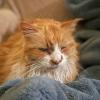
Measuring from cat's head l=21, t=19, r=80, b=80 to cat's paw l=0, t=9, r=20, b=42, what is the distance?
0.78ft

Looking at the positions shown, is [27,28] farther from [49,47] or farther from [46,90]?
[46,90]

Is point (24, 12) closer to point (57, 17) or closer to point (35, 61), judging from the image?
point (57, 17)

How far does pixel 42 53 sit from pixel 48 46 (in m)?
0.05

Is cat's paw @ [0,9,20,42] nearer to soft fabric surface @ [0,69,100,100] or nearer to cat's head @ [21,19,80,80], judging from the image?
cat's head @ [21,19,80,80]

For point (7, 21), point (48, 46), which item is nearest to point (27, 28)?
point (48, 46)

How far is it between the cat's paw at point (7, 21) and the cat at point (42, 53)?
17 centimetres

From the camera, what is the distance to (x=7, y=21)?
147 centimetres

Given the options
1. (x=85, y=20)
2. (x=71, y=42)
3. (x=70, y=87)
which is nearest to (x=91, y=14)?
(x=85, y=20)

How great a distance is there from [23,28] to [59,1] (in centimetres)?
41

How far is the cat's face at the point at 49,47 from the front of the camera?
1.17 metres

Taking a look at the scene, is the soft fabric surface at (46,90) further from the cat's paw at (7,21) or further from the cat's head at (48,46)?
the cat's paw at (7,21)

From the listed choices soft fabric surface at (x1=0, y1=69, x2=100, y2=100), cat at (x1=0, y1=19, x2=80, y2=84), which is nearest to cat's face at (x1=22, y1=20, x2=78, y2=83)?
cat at (x1=0, y1=19, x2=80, y2=84)

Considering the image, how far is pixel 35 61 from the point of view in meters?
1.18

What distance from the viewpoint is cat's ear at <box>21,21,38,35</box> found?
1166 mm
